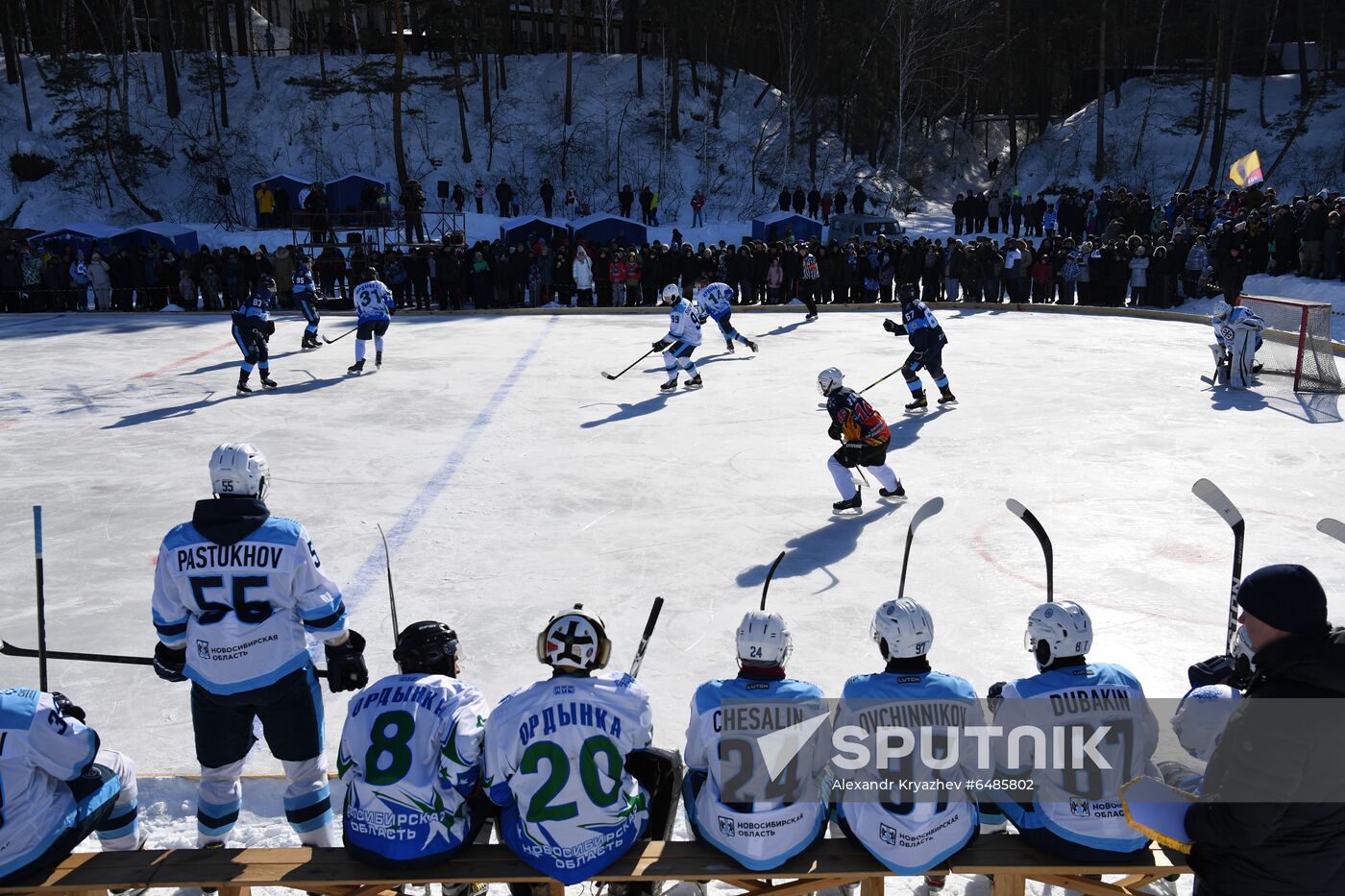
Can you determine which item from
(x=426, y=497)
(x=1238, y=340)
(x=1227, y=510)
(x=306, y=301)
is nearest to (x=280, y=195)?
(x=306, y=301)

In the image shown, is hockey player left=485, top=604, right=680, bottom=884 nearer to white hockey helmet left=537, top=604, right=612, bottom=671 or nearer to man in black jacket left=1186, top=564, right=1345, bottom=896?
white hockey helmet left=537, top=604, right=612, bottom=671

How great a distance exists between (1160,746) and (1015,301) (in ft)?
54.2

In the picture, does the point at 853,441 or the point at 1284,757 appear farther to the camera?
the point at 853,441

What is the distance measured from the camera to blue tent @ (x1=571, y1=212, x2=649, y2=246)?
82.3 ft

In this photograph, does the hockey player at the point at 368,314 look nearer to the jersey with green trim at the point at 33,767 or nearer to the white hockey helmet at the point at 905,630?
the jersey with green trim at the point at 33,767

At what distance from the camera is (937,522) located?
7730 millimetres

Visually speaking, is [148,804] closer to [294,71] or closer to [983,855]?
[983,855]

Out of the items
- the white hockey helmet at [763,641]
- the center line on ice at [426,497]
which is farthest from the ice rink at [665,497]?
the white hockey helmet at [763,641]

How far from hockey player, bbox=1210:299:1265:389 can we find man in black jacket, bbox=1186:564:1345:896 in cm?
1090

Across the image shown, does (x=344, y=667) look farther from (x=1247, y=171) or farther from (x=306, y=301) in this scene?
(x=1247, y=171)

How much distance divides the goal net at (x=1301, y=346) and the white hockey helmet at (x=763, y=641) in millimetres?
11252

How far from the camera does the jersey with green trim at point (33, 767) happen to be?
299 cm

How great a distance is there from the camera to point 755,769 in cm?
308

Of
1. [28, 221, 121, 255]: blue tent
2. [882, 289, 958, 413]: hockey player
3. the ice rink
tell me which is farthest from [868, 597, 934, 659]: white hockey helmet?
[28, 221, 121, 255]: blue tent
